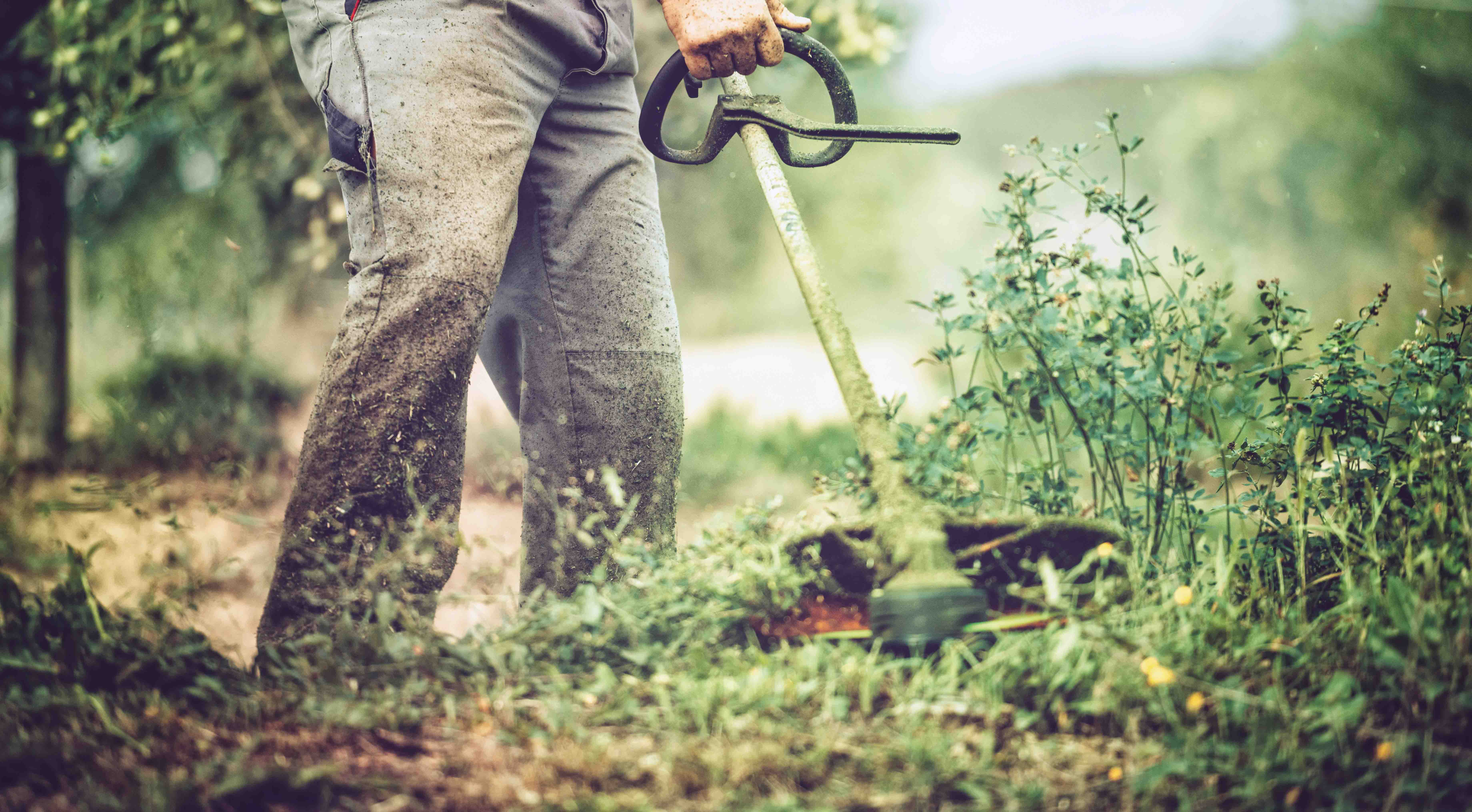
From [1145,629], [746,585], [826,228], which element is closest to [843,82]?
[746,585]

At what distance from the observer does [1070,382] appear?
205cm

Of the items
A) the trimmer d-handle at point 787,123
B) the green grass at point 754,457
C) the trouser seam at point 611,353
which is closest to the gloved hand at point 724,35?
the trimmer d-handle at point 787,123

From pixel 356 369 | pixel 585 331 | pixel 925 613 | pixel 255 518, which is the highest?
pixel 585 331

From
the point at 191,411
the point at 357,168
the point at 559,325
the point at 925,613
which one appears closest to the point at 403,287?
the point at 357,168

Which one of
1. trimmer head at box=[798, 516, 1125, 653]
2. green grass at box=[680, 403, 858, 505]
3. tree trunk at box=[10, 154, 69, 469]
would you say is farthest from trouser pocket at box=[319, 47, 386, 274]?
tree trunk at box=[10, 154, 69, 469]

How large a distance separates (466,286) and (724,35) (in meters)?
0.71

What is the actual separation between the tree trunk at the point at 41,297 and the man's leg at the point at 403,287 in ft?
13.9

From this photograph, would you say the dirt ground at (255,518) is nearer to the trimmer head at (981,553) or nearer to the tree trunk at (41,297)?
the trimmer head at (981,553)

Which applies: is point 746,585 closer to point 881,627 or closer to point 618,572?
point 881,627

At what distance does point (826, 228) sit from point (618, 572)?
39.6ft

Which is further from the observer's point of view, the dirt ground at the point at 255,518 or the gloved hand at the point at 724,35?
the gloved hand at the point at 724,35

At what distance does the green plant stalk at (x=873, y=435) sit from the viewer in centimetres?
147

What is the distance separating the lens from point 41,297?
16.9 ft

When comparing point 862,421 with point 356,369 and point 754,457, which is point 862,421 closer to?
point 356,369
